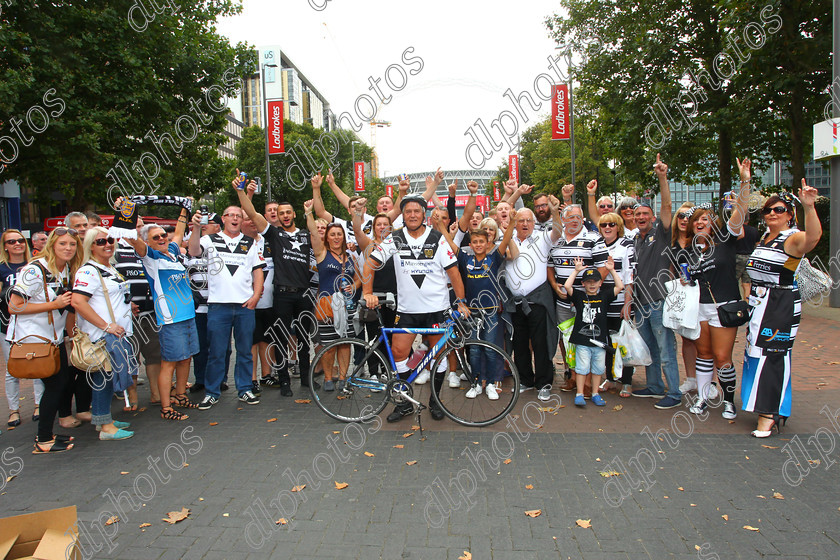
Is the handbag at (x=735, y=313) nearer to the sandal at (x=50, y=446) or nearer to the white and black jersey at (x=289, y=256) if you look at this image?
the white and black jersey at (x=289, y=256)

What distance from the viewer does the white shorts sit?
5.20 meters

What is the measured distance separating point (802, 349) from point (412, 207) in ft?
22.2

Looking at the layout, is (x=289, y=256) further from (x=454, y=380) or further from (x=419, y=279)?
(x=454, y=380)

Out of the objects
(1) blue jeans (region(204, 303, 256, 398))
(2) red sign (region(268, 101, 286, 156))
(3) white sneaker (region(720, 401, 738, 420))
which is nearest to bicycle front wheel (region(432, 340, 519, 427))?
(3) white sneaker (region(720, 401, 738, 420))

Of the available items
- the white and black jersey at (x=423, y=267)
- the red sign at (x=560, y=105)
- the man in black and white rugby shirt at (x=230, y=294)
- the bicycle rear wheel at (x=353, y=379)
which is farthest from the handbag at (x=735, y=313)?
the red sign at (x=560, y=105)

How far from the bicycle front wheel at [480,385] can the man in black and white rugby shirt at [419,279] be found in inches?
6.8

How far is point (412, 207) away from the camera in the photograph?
5285 millimetres

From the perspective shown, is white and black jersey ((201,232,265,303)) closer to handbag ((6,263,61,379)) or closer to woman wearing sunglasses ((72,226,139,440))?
woman wearing sunglasses ((72,226,139,440))

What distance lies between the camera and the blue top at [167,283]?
5500 millimetres

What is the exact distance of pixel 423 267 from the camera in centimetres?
527

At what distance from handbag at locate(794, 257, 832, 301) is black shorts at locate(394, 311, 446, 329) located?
3118 millimetres

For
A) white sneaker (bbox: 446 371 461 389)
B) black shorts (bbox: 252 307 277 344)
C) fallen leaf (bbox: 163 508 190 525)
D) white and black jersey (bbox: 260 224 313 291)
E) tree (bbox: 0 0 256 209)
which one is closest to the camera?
fallen leaf (bbox: 163 508 190 525)

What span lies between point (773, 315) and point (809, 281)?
0.48 metres

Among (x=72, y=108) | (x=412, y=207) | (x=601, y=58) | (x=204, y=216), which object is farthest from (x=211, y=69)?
(x=412, y=207)
